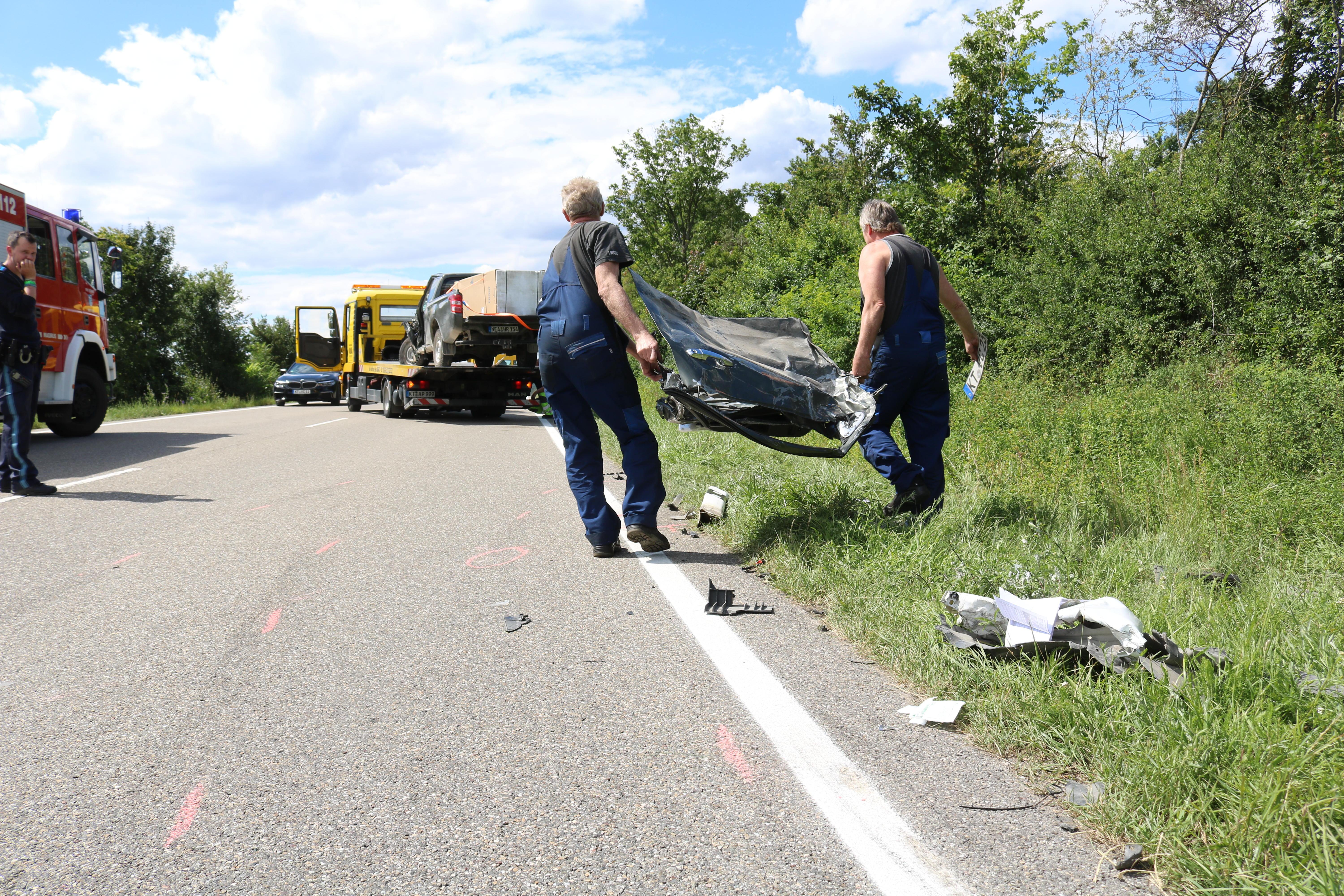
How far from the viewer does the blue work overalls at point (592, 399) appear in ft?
17.6

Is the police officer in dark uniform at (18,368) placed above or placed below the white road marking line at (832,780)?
above

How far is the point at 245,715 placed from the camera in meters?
3.08

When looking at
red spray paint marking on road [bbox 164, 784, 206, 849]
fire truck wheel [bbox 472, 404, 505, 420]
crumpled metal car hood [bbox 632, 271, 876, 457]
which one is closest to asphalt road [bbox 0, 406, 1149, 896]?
red spray paint marking on road [bbox 164, 784, 206, 849]

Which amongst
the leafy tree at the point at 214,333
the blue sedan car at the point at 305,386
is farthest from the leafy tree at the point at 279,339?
the blue sedan car at the point at 305,386

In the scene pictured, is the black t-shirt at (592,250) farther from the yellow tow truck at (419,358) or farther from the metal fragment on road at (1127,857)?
the yellow tow truck at (419,358)

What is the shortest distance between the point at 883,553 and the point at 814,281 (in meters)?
18.6

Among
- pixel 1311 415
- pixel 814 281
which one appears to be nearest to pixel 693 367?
pixel 1311 415

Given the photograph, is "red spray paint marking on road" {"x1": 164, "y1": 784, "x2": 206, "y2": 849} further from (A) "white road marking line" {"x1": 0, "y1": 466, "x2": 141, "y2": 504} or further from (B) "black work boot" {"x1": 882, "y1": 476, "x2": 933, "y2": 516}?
(A) "white road marking line" {"x1": 0, "y1": 466, "x2": 141, "y2": 504}

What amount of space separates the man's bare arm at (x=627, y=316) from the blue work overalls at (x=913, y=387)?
4.21 feet

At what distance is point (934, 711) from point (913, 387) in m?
2.70

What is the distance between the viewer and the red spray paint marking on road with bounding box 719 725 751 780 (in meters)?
2.61

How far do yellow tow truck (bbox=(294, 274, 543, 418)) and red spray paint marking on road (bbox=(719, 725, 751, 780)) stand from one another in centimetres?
1482

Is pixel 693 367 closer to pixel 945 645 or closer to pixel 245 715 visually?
pixel 945 645

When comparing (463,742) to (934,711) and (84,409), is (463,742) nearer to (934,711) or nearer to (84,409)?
(934,711)
